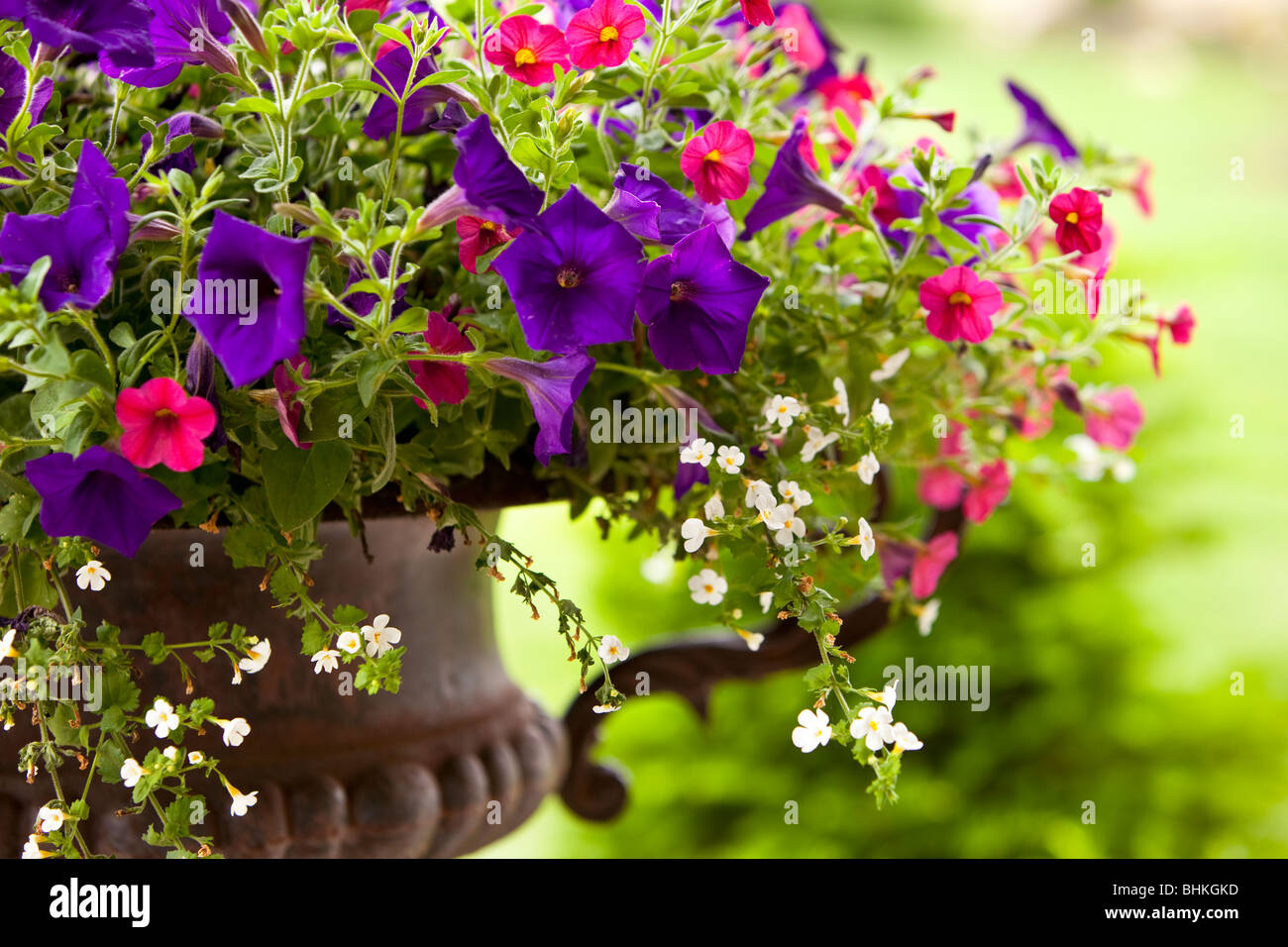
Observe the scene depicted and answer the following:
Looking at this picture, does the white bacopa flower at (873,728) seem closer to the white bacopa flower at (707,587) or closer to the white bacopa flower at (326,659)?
the white bacopa flower at (707,587)

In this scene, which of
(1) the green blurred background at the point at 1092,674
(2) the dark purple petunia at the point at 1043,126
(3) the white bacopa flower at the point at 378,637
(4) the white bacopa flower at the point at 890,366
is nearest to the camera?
(3) the white bacopa flower at the point at 378,637

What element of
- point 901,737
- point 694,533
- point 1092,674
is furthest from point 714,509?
point 1092,674

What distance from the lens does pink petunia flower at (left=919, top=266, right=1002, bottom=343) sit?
51cm

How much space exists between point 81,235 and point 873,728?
0.34 m

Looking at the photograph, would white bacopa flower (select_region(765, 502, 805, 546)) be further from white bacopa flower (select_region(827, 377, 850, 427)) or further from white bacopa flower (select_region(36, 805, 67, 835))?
white bacopa flower (select_region(36, 805, 67, 835))

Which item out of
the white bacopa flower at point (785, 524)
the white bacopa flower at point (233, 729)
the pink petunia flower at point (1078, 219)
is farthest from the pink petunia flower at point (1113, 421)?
the white bacopa flower at point (233, 729)

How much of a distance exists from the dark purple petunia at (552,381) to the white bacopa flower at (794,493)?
0.10 metres

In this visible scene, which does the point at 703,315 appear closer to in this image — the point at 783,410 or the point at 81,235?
the point at 783,410

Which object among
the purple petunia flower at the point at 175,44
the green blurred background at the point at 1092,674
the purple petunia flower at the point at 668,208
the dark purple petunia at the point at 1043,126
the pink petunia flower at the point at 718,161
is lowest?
the green blurred background at the point at 1092,674

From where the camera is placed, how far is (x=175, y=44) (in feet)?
1.45

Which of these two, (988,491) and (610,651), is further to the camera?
(988,491)

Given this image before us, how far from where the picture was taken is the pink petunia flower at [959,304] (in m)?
0.51
